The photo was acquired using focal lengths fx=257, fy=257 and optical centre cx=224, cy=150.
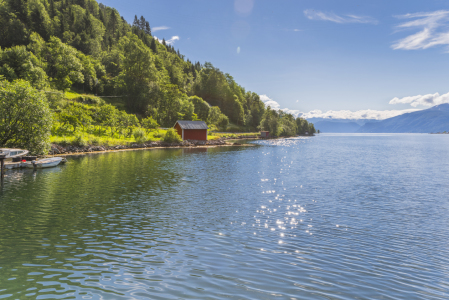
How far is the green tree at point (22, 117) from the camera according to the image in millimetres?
37375

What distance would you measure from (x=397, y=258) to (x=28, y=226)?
1946 centimetres

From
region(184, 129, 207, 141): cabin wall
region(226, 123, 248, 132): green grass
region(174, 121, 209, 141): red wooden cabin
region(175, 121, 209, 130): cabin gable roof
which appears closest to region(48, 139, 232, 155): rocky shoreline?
region(184, 129, 207, 141): cabin wall

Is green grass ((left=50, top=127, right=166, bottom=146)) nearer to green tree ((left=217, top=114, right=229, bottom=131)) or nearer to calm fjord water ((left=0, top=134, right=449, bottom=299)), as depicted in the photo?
calm fjord water ((left=0, top=134, right=449, bottom=299))

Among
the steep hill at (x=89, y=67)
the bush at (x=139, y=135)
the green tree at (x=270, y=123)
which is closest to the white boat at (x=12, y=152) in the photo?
the bush at (x=139, y=135)

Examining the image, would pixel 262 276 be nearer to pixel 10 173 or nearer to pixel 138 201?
pixel 138 201

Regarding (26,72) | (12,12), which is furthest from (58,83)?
(12,12)

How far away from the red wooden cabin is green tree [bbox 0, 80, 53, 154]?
163 feet

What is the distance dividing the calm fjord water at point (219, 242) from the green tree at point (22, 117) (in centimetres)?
1528

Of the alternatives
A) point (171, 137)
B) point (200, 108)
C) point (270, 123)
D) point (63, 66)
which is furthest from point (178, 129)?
point (270, 123)

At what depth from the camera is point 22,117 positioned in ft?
124

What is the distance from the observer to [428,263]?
11414 millimetres

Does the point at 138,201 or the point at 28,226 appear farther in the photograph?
the point at 138,201

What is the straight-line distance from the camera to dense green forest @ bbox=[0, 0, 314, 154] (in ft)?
307

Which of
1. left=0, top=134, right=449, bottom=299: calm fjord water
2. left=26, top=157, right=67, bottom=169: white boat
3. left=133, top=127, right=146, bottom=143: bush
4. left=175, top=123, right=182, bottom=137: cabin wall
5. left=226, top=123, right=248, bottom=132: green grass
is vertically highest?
left=226, top=123, right=248, bottom=132: green grass
